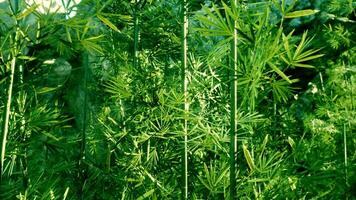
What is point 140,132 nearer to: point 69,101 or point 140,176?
point 140,176

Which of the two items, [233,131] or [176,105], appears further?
[176,105]

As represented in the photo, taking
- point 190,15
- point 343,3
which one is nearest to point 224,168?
point 190,15

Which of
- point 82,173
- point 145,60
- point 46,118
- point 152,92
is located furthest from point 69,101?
point 46,118

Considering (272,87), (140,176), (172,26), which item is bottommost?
(140,176)

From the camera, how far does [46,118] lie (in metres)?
1.33

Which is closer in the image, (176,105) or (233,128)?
(233,128)

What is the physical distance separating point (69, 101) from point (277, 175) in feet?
16.8

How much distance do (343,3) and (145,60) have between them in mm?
2224

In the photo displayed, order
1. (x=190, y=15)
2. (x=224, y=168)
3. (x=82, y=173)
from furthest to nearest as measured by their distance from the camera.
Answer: (x=82, y=173)
(x=190, y=15)
(x=224, y=168)

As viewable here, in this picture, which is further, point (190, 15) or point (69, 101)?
point (69, 101)

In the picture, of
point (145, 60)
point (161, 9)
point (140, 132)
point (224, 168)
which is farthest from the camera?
point (145, 60)

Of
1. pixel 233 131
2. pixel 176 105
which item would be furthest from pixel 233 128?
pixel 176 105

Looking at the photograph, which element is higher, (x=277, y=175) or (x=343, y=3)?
(x=343, y=3)

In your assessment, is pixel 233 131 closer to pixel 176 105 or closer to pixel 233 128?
pixel 233 128
